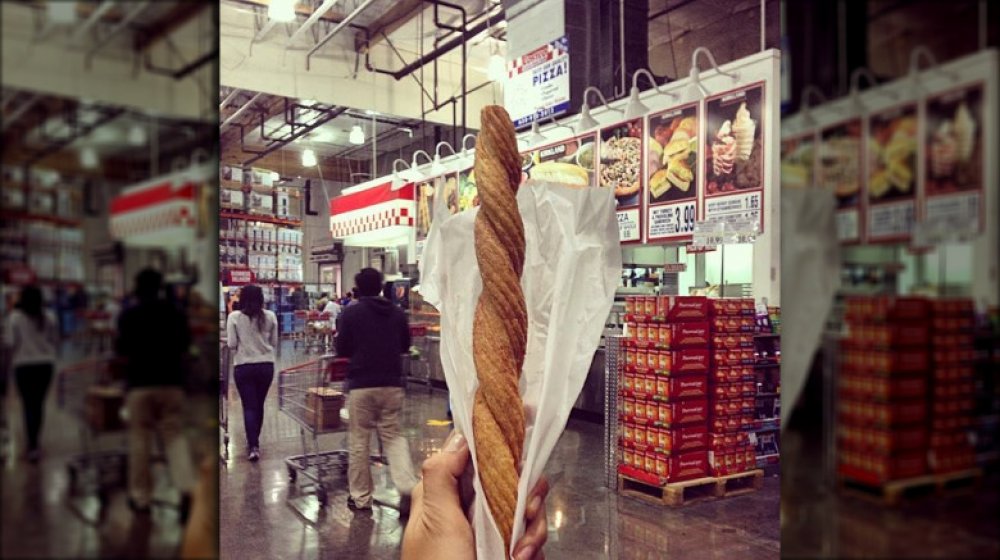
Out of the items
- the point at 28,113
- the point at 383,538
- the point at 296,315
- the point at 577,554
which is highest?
the point at 28,113

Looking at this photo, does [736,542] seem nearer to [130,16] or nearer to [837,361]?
[837,361]

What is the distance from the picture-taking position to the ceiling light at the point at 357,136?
5.86 feet

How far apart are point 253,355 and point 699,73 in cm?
140

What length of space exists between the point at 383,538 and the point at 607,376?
1.09 meters

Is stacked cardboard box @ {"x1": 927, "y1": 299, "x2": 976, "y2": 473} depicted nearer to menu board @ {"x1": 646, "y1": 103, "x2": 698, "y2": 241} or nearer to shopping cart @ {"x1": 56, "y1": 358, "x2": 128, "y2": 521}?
shopping cart @ {"x1": 56, "y1": 358, "x2": 128, "y2": 521}

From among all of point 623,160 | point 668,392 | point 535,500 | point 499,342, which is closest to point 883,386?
point 499,342

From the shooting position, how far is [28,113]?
192 millimetres

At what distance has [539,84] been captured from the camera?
1.80 metres

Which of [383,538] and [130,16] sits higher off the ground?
[130,16]

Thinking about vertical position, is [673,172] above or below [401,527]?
above

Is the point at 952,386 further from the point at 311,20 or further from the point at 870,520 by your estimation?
the point at 311,20

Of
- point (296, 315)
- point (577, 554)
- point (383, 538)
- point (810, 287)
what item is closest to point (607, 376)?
point (577, 554)

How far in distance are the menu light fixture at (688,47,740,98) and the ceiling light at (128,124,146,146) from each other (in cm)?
189

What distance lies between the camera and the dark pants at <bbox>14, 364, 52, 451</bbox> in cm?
20
